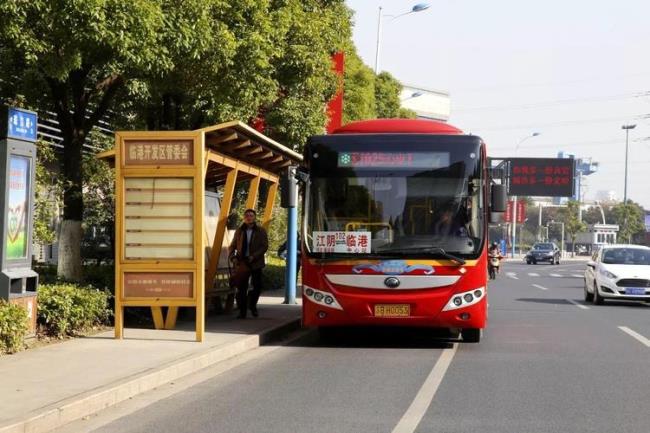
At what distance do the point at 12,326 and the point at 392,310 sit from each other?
5.16 m

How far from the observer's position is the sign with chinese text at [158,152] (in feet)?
43.6

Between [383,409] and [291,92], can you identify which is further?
[291,92]

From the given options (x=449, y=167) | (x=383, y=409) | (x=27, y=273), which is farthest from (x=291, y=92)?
(x=383, y=409)

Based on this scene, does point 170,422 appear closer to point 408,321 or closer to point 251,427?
point 251,427

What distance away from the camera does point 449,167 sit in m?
14.1

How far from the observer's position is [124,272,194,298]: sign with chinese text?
13.4 metres

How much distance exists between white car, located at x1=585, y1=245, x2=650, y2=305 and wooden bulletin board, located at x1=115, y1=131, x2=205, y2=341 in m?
13.8

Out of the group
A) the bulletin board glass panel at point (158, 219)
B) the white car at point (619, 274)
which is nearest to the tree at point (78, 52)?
the bulletin board glass panel at point (158, 219)

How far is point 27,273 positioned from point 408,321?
5.09m

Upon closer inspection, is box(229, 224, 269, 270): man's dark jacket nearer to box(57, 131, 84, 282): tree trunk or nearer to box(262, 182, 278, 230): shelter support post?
box(57, 131, 84, 282): tree trunk

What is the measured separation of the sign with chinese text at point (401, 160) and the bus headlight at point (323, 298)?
1848mm

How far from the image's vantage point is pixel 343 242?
45.8 feet

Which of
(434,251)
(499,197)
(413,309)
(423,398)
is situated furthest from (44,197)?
(423,398)

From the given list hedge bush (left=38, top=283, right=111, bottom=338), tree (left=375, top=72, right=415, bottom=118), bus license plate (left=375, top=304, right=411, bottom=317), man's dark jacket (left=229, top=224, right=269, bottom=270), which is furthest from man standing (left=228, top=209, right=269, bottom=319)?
tree (left=375, top=72, right=415, bottom=118)
